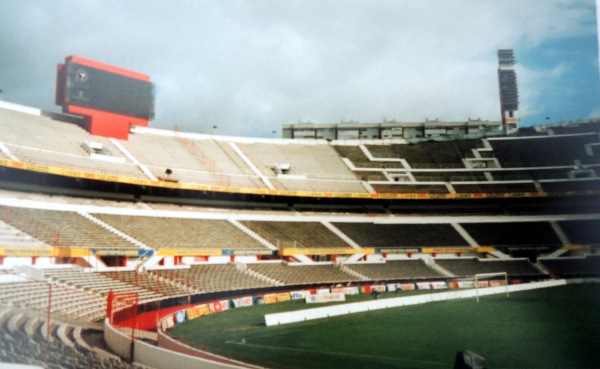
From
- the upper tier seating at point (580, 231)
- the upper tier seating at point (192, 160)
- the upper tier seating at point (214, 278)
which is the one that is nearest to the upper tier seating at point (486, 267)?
the upper tier seating at point (580, 231)

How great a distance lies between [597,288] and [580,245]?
5.38 meters

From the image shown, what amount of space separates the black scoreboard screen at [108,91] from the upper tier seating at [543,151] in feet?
80.9

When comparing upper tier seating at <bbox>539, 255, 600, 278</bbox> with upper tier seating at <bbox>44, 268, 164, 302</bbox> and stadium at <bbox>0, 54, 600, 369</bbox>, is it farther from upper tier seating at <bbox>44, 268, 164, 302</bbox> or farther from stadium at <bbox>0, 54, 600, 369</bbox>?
upper tier seating at <bbox>44, 268, 164, 302</bbox>

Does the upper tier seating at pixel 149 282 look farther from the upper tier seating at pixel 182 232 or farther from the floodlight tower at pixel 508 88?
the floodlight tower at pixel 508 88

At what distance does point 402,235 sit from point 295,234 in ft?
23.0

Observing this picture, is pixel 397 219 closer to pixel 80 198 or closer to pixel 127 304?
pixel 80 198

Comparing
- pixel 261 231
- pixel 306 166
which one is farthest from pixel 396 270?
pixel 306 166

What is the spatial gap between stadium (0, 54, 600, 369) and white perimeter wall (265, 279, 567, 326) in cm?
9

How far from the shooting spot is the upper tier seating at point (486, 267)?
102ft

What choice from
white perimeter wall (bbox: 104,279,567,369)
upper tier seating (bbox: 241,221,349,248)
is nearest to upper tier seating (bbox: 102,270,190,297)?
white perimeter wall (bbox: 104,279,567,369)

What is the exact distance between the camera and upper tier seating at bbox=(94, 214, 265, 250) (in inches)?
956

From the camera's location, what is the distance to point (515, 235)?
3294 cm

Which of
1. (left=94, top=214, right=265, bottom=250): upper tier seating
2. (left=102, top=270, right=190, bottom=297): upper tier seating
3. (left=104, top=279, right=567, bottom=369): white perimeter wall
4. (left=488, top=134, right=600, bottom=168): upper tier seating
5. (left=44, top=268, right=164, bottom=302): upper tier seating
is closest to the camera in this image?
(left=104, top=279, right=567, bottom=369): white perimeter wall

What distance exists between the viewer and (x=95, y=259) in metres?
20.8
